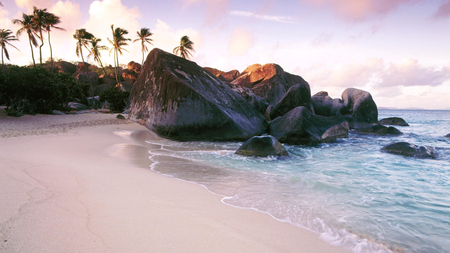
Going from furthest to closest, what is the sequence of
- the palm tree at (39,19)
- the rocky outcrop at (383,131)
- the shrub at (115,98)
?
1. the palm tree at (39,19)
2. the shrub at (115,98)
3. the rocky outcrop at (383,131)

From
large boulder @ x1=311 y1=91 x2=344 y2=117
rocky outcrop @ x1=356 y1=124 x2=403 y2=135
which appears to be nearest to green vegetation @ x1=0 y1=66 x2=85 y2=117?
large boulder @ x1=311 y1=91 x2=344 y2=117

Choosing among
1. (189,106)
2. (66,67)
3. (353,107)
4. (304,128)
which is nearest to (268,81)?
(353,107)

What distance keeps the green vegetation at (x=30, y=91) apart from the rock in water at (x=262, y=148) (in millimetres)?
12158

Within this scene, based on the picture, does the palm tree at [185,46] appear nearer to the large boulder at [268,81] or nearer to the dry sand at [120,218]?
the large boulder at [268,81]

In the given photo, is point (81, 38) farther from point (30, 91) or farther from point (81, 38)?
point (30, 91)

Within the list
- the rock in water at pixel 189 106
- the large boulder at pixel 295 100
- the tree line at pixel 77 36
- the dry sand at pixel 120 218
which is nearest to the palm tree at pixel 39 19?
the tree line at pixel 77 36

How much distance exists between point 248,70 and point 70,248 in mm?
21330

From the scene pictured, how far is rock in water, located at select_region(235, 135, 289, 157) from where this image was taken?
5664 millimetres

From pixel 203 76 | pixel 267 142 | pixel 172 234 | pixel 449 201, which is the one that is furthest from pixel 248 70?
pixel 172 234

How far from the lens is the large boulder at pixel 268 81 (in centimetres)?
1881

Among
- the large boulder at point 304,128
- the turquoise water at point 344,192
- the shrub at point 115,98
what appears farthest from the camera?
the shrub at point 115,98

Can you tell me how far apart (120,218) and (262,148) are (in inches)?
165

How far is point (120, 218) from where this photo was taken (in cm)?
192

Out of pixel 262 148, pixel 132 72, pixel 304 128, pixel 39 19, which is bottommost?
pixel 262 148
